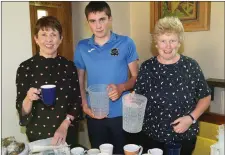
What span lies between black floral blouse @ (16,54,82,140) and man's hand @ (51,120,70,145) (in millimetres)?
34

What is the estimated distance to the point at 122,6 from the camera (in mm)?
2914

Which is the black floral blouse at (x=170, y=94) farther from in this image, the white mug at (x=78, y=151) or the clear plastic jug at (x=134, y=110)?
the white mug at (x=78, y=151)

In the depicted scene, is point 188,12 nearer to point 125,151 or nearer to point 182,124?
point 182,124

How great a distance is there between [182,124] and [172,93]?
0.17m

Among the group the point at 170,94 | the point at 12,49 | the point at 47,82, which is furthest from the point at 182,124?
the point at 12,49

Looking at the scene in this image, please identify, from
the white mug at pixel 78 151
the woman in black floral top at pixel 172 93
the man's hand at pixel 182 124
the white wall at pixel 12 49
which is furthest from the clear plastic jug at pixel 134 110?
the white wall at pixel 12 49

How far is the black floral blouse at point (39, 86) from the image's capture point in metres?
1.38

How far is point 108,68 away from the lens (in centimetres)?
160

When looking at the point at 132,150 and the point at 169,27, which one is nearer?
the point at 132,150

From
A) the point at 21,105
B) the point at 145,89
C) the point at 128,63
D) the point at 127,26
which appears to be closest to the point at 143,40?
the point at 127,26

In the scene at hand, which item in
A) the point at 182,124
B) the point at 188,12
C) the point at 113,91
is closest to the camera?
the point at 182,124

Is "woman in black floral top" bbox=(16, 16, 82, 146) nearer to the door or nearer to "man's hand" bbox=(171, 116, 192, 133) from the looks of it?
"man's hand" bbox=(171, 116, 192, 133)

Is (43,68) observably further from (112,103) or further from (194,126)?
(194,126)

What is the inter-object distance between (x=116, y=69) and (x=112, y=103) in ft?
0.73
